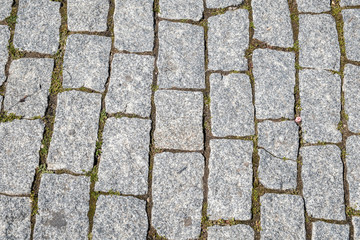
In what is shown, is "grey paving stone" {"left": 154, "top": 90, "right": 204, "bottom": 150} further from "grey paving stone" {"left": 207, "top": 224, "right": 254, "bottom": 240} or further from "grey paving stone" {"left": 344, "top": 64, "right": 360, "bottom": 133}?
"grey paving stone" {"left": 344, "top": 64, "right": 360, "bottom": 133}

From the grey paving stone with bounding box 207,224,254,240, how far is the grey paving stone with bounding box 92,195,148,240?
0.52m

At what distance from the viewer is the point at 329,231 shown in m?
3.00

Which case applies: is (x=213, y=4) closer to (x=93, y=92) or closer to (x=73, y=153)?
(x=93, y=92)

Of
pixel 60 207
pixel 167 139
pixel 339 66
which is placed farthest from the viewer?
pixel 339 66

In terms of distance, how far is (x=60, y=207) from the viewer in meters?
2.96

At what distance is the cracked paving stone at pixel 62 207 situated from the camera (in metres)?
2.92

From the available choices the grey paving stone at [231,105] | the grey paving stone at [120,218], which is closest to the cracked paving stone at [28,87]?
the grey paving stone at [120,218]

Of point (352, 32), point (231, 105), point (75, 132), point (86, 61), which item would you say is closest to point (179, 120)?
point (231, 105)

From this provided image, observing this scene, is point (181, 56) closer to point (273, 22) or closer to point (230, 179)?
point (273, 22)

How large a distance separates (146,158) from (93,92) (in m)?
0.74

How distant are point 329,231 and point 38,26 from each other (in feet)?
9.96

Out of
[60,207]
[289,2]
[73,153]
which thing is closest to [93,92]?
[73,153]

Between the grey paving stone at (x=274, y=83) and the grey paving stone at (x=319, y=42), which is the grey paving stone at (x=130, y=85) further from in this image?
the grey paving stone at (x=319, y=42)

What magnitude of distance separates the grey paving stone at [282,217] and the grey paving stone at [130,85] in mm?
1231
